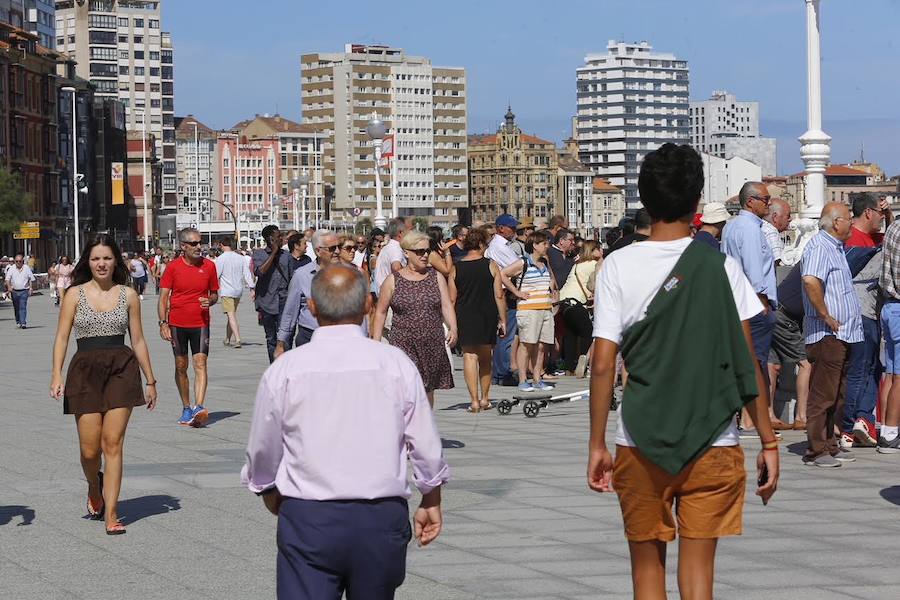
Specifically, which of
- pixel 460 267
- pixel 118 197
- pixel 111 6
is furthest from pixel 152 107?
pixel 460 267

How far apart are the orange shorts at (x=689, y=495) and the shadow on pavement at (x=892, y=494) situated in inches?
182

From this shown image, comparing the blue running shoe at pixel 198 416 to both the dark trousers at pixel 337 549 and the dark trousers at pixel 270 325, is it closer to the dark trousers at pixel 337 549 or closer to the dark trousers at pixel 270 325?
the dark trousers at pixel 270 325

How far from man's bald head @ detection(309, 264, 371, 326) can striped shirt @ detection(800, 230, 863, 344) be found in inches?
260

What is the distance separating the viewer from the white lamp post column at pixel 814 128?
18828 millimetres

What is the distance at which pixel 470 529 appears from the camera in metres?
8.65

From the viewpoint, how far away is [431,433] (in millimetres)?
4777

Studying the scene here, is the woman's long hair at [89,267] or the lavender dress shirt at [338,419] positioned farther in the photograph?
the woman's long hair at [89,267]

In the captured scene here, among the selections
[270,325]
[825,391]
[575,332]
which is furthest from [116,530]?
[575,332]

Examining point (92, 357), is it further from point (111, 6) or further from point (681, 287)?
point (111, 6)

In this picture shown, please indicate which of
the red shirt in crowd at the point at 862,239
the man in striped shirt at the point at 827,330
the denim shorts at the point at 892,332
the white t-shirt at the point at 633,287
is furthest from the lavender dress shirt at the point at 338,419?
the red shirt in crowd at the point at 862,239

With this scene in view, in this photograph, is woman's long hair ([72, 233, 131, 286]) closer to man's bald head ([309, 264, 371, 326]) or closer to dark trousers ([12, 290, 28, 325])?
man's bald head ([309, 264, 371, 326])

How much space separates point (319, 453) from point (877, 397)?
346 inches

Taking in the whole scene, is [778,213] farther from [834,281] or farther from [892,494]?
[892,494]

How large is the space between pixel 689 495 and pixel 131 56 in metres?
182
